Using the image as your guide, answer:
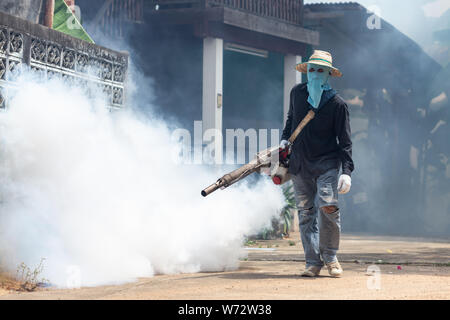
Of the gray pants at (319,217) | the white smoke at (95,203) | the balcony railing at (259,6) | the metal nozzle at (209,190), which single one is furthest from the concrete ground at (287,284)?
the balcony railing at (259,6)

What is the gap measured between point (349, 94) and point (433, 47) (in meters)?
3.91

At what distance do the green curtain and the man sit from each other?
14.1 feet

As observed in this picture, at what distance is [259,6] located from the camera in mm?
15523

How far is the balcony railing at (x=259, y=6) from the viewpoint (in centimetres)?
1456

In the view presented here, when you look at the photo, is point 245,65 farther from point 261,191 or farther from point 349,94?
point 261,191

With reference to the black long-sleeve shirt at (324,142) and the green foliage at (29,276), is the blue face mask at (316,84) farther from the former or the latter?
the green foliage at (29,276)

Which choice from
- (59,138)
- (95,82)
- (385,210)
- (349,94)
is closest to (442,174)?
(385,210)

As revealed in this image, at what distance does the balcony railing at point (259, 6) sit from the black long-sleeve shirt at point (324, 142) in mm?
8405

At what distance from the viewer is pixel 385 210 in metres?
20.8

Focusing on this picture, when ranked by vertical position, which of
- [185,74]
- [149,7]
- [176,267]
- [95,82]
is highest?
[149,7]

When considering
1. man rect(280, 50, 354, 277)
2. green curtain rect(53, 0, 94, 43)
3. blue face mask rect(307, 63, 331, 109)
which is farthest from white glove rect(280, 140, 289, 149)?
green curtain rect(53, 0, 94, 43)

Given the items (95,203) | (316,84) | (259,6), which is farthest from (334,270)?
(259,6)

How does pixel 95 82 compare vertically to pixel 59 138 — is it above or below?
above

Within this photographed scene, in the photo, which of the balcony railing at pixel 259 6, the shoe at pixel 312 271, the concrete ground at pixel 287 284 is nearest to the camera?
the concrete ground at pixel 287 284
